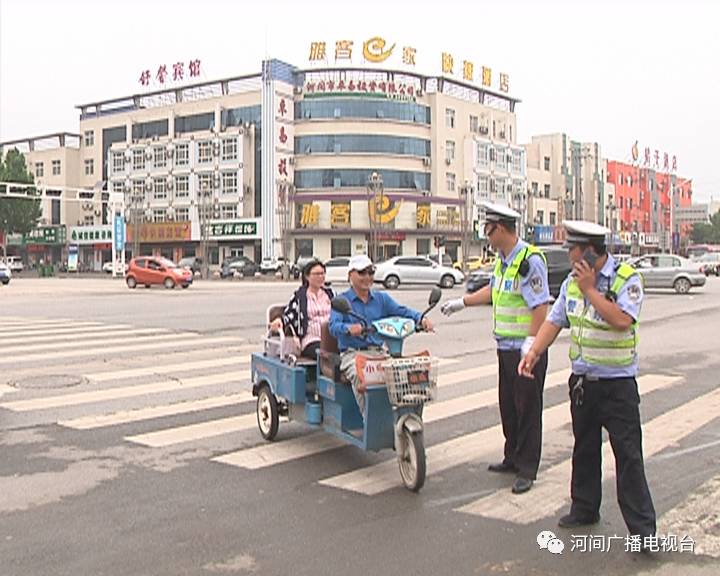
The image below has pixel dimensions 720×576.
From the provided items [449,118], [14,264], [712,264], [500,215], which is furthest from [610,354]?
[14,264]

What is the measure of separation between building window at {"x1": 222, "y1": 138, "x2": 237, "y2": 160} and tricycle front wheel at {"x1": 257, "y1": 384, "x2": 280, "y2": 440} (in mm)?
57427

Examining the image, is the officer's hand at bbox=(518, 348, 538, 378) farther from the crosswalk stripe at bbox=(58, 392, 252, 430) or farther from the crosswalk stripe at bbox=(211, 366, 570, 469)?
the crosswalk stripe at bbox=(58, 392, 252, 430)

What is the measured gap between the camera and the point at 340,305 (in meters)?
5.36

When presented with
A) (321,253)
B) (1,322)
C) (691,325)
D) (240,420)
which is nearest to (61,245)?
(321,253)

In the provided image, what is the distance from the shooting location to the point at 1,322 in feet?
55.0

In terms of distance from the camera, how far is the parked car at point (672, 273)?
92.5 feet

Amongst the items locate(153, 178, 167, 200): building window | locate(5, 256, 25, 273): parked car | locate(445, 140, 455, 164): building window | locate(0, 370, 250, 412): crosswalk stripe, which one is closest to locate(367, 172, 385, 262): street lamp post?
locate(445, 140, 455, 164): building window

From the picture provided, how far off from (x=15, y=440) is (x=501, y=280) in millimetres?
4102

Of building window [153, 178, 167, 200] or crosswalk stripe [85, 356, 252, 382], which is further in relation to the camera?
building window [153, 178, 167, 200]

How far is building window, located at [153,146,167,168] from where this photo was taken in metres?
66.8

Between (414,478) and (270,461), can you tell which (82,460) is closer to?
(270,461)

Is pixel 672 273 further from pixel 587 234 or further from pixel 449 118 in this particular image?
pixel 449 118

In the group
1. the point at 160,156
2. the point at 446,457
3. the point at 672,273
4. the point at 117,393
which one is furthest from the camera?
the point at 160,156

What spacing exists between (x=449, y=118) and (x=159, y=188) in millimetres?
24998
